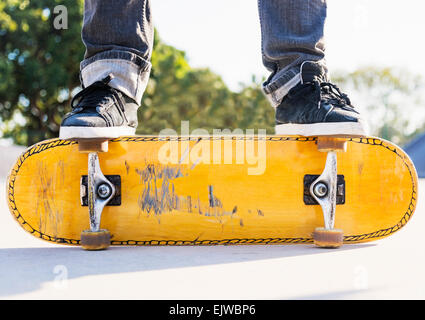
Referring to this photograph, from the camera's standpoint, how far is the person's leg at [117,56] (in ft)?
5.41

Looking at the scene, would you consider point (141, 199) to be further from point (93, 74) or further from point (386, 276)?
point (386, 276)

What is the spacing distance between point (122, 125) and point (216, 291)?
0.85 metres

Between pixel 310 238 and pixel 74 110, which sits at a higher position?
pixel 74 110

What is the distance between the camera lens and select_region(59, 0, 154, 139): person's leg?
5.41ft

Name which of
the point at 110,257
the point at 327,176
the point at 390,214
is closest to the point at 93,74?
the point at 110,257

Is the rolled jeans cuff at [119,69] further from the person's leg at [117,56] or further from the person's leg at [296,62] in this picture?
the person's leg at [296,62]

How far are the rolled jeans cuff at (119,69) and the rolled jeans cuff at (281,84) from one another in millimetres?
513

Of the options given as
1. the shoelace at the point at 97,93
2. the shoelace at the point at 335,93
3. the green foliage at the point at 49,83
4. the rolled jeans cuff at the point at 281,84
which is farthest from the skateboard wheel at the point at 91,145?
the green foliage at the point at 49,83

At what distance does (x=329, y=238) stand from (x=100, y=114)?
899mm

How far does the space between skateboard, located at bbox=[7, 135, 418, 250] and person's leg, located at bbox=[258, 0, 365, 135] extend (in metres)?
0.12

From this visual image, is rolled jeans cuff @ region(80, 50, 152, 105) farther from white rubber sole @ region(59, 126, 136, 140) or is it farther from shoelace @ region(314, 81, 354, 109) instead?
shoelace @ region(314, 81, 354, 109)

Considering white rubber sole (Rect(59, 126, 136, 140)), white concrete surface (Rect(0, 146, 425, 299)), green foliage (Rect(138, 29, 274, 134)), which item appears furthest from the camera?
green foliage (Rect(138, 29, 274, 134))

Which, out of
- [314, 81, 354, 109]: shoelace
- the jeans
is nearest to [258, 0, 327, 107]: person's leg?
the jeans
